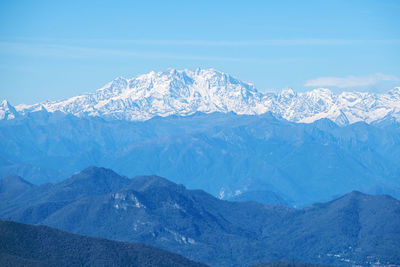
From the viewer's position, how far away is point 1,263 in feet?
636

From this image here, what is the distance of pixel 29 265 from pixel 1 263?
7444mm

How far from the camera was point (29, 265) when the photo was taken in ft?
648
